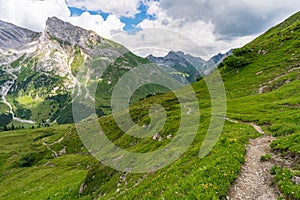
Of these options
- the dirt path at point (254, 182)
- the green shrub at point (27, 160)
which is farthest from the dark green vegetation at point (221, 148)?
the dirt path at point (254, 182)

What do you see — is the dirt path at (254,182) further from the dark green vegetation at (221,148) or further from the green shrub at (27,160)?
the green shrub at (27,160)

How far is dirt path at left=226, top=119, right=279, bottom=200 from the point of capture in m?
13.2

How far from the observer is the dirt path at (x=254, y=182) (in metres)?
13.2

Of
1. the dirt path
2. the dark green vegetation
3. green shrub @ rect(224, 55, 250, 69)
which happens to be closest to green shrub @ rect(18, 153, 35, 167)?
the dark green vegetation

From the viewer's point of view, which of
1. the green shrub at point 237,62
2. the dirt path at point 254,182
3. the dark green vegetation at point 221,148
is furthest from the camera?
the green shrub at point 237,62

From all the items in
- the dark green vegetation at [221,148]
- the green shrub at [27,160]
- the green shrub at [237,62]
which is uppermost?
the green shrub at [237,62]

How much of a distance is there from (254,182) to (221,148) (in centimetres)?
661

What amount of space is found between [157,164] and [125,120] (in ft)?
270

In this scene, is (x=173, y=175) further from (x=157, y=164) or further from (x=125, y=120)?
(x=125, y=120)

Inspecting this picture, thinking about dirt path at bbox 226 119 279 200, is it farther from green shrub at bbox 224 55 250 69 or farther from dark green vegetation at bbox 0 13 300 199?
green shrub at bbox 224 55 250 69

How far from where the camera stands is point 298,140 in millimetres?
19062

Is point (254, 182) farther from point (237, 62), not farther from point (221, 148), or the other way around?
point (237, 62)

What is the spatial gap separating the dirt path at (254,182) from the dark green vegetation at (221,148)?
1.72 ft

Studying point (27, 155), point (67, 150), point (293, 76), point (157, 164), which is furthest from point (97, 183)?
point (27, 155)
